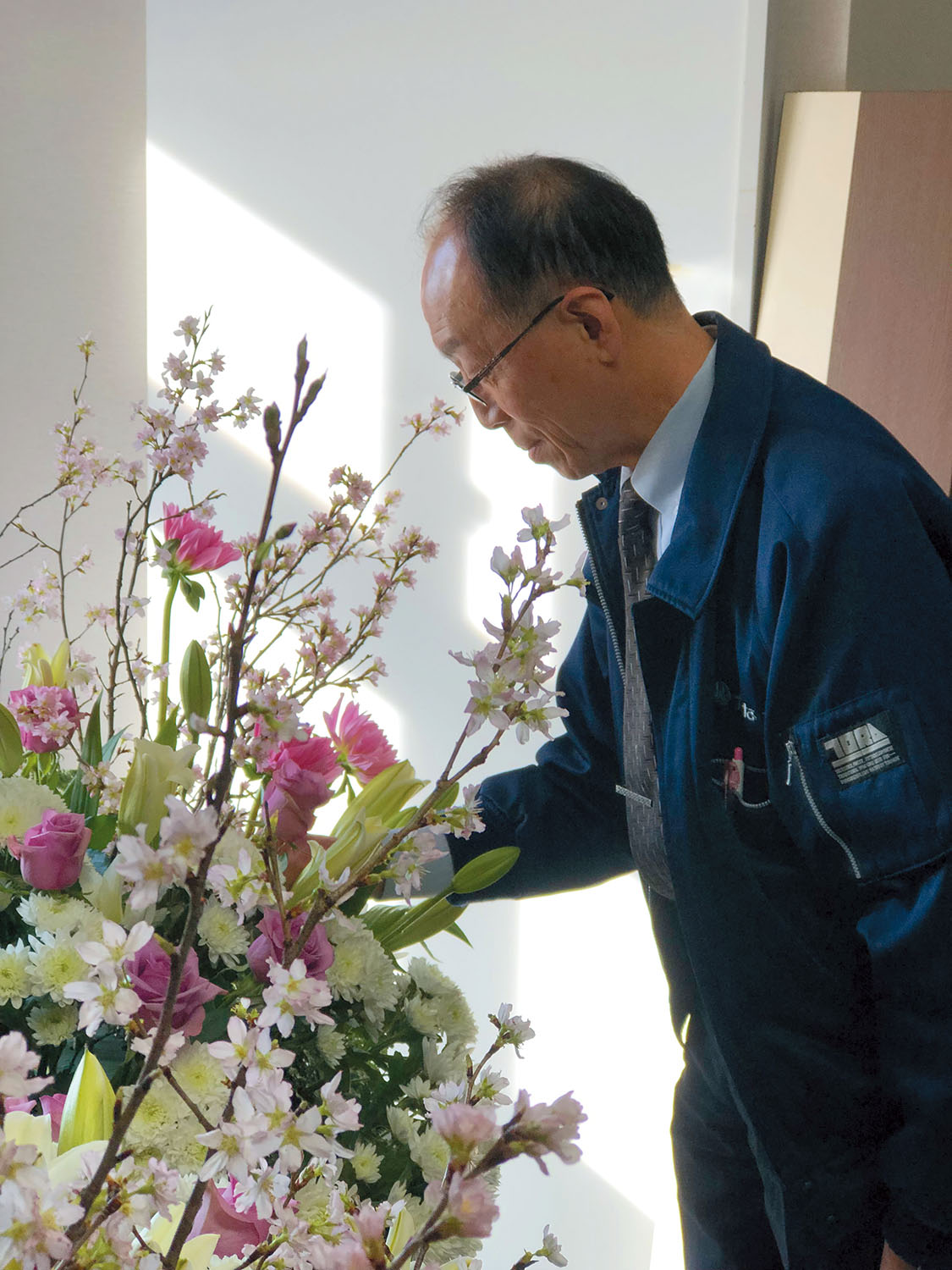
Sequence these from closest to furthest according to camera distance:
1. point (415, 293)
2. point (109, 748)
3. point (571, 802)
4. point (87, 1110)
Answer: point (87, 1110) → point (109, 748) → point (571, 802) → point (415, 293)

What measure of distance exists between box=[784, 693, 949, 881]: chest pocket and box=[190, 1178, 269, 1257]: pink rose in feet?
1.75

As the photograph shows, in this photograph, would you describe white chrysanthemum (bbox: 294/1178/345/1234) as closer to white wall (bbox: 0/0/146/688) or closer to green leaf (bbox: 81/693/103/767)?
green leaf (bbox: 81/693/103/767)

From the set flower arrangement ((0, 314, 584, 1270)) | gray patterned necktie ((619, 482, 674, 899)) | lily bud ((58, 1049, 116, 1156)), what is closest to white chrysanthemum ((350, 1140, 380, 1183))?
flower arrangement ((0, 314, 584, 1270))

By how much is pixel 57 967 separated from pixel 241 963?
11cm

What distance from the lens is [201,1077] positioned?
1.89 feet

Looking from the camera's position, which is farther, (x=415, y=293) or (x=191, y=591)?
(x=415, y=293)

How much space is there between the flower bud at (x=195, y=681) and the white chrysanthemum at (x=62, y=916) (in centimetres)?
12

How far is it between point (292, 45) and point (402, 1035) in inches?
63.8

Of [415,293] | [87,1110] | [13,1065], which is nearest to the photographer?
[13,1065]

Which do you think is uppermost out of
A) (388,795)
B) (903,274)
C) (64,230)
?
(64,230)

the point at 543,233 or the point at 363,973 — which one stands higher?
the point at 543,233

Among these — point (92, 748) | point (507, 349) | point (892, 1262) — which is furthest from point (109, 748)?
point (892, 1262)

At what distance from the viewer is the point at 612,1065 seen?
6.06 ft

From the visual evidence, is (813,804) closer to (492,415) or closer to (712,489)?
(712,489)
